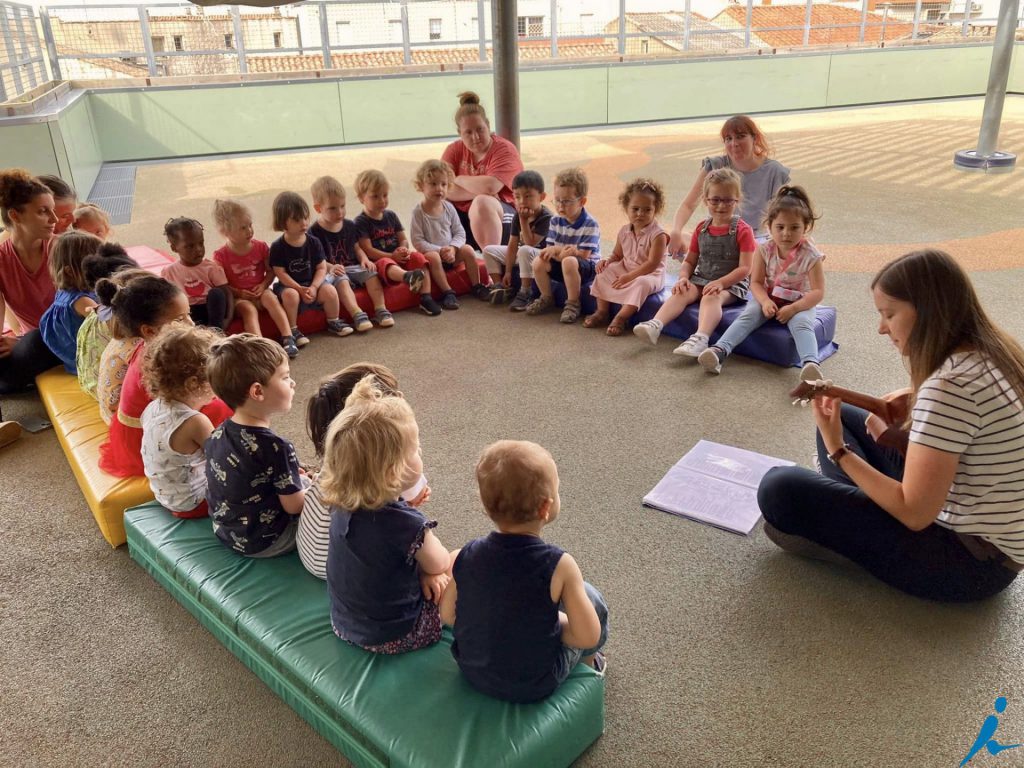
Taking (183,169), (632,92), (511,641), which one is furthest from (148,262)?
(632,92)

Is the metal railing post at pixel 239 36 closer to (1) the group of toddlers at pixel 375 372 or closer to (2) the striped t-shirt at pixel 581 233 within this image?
(1) the group of toddlers at pixel 375 372

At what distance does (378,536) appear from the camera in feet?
5.84

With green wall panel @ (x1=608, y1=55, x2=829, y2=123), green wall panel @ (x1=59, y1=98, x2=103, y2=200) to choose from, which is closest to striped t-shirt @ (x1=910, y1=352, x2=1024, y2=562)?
green wall panel @ (x1=59, y1=98, x2=103, y2=200)

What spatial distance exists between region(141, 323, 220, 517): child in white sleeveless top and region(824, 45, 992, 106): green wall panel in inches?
571

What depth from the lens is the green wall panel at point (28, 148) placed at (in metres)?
6.78

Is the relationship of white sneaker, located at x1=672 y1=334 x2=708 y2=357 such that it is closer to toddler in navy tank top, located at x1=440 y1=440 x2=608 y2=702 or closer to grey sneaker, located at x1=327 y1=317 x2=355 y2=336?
grey sneaker, located at x1=327 y1=317 x2=355 y2=336

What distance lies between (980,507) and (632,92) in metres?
12.0

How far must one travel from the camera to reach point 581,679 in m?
1.82

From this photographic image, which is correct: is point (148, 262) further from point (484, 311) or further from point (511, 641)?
point (511, 641)

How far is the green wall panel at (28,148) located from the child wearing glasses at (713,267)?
18.9ft

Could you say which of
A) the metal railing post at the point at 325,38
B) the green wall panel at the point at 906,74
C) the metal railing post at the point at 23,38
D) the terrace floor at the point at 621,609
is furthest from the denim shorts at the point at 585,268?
the green wall panel at the point at 906,74

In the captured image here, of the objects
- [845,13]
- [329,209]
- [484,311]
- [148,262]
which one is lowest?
[484,311]

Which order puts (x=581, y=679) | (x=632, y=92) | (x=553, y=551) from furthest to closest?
(x=632, y=92) < (x=581, y=679) < (x=553, y=551)

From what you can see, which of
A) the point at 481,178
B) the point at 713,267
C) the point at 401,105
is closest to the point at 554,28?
the point at 401,105
